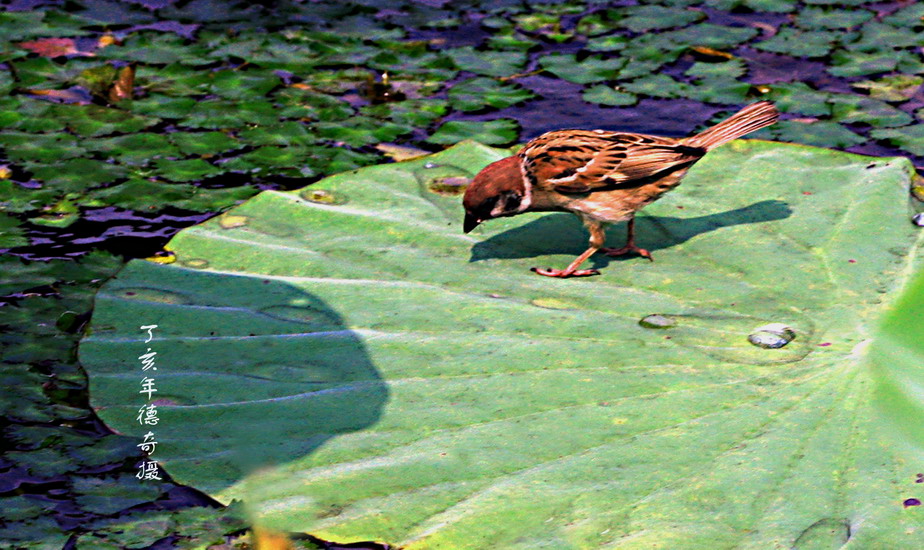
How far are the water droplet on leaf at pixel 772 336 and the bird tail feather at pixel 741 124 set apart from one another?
44.3 inches

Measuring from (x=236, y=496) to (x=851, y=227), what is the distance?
2.99 m

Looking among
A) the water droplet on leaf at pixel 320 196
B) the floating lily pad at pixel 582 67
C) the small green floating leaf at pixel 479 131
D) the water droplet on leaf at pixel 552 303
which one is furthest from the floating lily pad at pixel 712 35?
the water droplet on leaf at pixel 552 303

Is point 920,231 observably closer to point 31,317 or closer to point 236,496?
point 236,496

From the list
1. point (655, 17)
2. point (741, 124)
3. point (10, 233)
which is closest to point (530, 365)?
point (741, 124)

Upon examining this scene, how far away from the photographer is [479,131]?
6262 millimetres

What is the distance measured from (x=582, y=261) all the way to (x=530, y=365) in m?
0.88

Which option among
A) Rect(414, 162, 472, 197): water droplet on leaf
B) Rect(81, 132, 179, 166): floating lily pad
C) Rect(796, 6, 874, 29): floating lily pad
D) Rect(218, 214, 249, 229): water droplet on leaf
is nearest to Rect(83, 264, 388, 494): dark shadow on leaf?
Rect(218, 214, 249, 229): water droplet on leaf

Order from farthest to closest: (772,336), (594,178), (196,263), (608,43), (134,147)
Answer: (608,43) → (134,147) → (196,263) → (594,178) → (772,336)

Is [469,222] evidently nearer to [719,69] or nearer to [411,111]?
[411,111]

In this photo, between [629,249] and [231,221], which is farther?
[231,221]

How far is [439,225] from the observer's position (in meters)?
5.06

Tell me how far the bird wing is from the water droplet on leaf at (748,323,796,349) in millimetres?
981

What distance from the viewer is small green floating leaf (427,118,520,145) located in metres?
6.16

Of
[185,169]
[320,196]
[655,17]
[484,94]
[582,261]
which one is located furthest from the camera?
[655,17]
